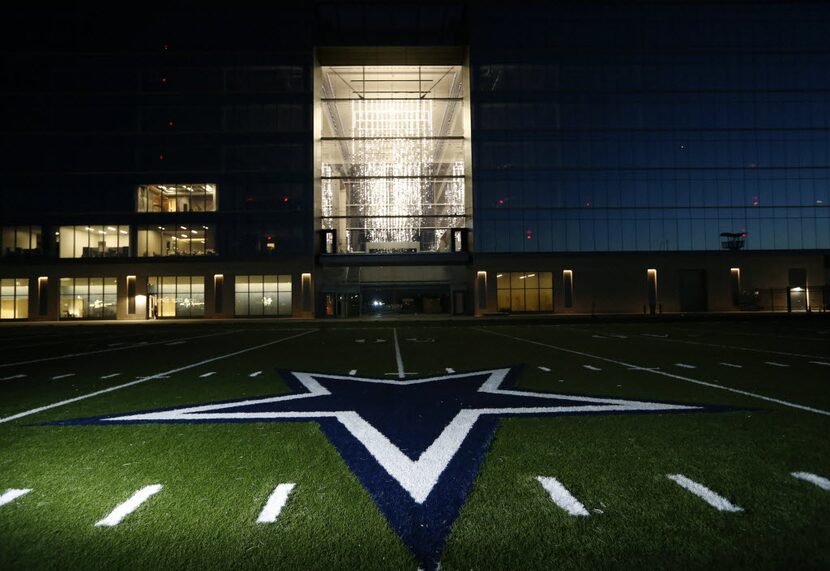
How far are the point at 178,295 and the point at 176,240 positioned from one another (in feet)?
17.9

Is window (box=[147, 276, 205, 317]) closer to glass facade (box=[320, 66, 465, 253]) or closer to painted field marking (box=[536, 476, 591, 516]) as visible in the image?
glass facade (box=[320, 66, 465, 253])

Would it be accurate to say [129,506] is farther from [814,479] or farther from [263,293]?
[263,293]

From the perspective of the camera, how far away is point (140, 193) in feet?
144

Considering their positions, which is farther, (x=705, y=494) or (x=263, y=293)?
(x=263, y=293)

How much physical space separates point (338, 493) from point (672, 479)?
2.60m

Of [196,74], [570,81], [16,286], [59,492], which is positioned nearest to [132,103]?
[196,74]

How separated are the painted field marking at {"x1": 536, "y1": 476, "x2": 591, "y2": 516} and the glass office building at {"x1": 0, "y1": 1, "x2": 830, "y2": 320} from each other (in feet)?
139

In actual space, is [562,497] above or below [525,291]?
below

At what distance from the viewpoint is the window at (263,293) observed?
148ft

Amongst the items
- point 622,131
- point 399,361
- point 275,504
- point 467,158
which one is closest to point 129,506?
point 275,504

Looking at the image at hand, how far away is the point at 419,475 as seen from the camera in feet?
12.1

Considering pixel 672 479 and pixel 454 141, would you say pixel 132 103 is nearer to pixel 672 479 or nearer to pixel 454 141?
pixel 454 141

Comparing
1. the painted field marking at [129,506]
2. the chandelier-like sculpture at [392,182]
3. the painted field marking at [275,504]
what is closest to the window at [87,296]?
the chandelier-like sculpture at [392,182]

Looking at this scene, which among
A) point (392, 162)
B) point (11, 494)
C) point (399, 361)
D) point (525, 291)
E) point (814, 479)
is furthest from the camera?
point (392, 162)
